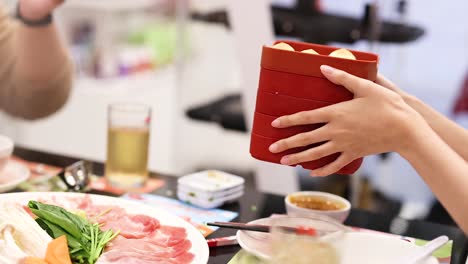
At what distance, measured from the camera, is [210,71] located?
11.1ft

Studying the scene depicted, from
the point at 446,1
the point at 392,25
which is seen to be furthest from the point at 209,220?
the point at 446,1

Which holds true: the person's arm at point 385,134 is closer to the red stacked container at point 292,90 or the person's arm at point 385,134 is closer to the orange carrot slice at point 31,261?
the red stacked container at point 292,90

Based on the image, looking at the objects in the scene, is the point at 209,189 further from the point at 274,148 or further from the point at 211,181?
the point at 274,148

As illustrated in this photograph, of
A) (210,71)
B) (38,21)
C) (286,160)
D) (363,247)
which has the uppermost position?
(38,21)

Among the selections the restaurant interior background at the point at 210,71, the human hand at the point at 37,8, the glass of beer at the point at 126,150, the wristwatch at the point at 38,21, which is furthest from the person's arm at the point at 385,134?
the restaurant interior background at the point at 210,71

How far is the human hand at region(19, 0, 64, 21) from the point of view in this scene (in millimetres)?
1642

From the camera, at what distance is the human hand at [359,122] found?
95cm

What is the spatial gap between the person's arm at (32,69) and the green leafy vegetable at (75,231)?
88cm

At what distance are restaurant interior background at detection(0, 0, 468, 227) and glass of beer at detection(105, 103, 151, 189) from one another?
123 centimetres

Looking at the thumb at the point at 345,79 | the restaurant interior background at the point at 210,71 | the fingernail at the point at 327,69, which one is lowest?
the restaurant interior background at the point at 210,71

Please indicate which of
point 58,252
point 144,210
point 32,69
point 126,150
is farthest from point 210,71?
point 58,252

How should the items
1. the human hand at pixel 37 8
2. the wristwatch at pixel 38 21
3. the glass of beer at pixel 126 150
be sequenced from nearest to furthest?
the glass of beer at pixel 126 150 < the human hand at pixel 37 8 < the wristwatch at pixel 38 21

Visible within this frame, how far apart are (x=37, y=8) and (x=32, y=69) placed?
23 cm

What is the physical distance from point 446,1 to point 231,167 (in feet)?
4.60
